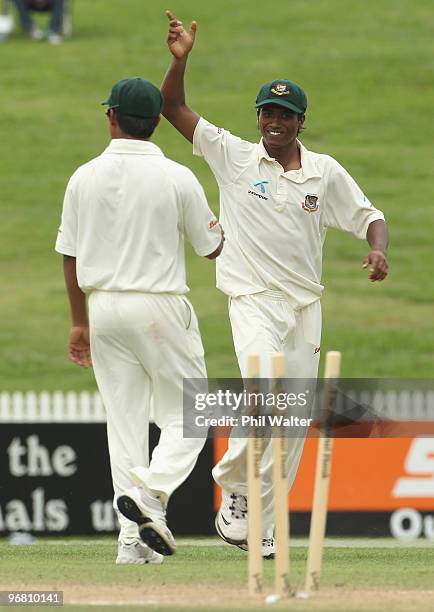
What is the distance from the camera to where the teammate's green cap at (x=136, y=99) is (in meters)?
6.95

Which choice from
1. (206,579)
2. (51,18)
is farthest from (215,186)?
(206,579)

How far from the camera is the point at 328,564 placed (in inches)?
289

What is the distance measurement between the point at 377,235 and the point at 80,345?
65.7 inches

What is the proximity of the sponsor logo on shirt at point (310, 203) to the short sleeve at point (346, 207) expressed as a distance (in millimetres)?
147

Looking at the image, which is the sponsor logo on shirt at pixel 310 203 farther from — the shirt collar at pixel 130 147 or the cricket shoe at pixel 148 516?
the cricket shoe at pixel 148 516

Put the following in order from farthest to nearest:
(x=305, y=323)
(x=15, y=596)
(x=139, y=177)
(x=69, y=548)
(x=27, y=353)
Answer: (x=27, y=353), (x=69, y=548), (x=305, y=323), (x=139, y=177), (x=15, y=596)

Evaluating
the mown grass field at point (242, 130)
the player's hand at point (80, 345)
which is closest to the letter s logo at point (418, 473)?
the player's hand at point (80, 345)

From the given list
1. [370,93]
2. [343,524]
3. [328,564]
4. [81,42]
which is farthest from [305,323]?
[81,42]

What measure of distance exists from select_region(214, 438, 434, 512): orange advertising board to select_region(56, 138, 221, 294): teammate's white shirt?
17.0ft

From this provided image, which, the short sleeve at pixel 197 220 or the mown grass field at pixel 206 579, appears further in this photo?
the short sleeve at pixel 197 220

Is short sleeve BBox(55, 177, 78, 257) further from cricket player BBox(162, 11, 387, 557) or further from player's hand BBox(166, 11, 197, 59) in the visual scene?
player's hand BBox(166, 11, 197, 59)

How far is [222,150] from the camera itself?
311 inches

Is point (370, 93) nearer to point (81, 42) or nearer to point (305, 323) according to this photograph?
point (81, 42)

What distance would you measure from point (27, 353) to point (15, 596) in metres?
14.1
